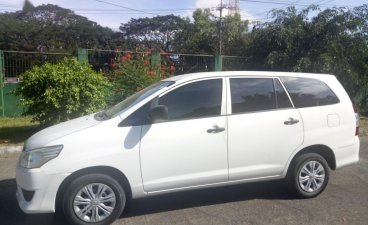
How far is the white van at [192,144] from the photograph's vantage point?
445 centimetres

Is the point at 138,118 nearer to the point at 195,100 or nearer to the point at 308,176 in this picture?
the point at 195,100

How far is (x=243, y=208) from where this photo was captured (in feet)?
16.8

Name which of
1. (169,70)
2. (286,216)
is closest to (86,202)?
(286,216)

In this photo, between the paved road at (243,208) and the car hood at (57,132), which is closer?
the car hood at (57,132)

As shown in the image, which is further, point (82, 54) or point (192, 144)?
point (82, 54)

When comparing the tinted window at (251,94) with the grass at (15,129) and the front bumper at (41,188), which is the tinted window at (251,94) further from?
the grass at (15,129)

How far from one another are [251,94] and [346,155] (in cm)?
159

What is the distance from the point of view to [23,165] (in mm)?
4512

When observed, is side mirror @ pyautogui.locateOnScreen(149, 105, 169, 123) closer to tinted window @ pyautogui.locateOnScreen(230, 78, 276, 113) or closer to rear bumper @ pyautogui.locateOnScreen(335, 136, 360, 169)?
tinted window @ pyautogui.locateOnScreen(230, 78, 276, 113)

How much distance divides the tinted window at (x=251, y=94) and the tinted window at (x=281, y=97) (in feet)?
0.19

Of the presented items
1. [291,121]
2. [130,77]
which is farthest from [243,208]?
[130,77]

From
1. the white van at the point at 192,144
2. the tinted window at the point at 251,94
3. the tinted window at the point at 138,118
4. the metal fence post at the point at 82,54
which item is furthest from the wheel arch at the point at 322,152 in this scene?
the metal fence post at the point at 82,54

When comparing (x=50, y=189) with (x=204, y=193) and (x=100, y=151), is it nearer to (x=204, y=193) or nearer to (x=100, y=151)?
(x=100, y=151)

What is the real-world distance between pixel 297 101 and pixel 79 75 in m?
5.40
